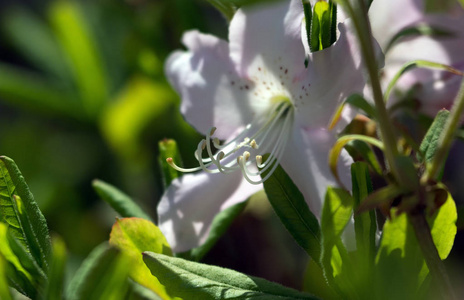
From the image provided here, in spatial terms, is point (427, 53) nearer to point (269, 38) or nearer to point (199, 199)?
point (269, 38)

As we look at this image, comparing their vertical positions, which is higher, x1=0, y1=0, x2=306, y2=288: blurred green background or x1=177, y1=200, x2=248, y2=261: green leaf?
x1=0, y1=0, x2=306, y2=288: blurred green background

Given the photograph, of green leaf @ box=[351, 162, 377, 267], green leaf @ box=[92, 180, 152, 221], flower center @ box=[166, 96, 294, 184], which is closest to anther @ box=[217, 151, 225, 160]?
flower center @ box=[166, 96, 294, 184]

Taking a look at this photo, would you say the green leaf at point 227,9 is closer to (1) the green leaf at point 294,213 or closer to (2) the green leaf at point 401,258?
(1) the green leaf at point 294,213

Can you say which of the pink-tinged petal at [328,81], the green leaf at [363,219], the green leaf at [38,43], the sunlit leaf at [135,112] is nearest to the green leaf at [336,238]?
the green leaf at [363,219]

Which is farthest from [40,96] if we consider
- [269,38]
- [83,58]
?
[269,38]

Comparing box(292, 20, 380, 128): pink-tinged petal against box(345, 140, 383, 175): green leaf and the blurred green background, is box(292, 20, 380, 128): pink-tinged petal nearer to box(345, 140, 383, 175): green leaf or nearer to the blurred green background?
box(345, 140, 383, 175): green leaf
